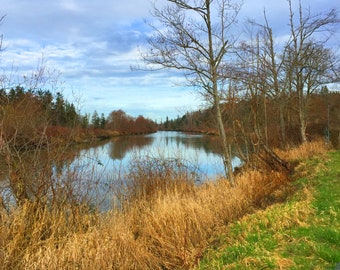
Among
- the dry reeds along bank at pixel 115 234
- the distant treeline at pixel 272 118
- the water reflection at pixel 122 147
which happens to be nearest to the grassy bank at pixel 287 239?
the dry reeds along bank at pixel 115 234

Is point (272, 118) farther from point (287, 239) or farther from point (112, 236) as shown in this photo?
point (112, 236)

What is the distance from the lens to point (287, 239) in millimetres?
4207

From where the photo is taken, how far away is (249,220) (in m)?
5.31

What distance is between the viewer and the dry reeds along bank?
14.4 feet

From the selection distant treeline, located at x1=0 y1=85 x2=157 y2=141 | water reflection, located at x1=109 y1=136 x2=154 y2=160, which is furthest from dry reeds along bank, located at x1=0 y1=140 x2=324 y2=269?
water reflection, located at x1=109 y1=136 x2=154 y2=160

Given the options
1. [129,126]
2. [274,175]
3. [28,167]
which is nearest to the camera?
[28,167]

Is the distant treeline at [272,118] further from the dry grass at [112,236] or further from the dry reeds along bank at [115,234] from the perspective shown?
the dry grass at [112,236]

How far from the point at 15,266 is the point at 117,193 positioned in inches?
120

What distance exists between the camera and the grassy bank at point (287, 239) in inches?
138

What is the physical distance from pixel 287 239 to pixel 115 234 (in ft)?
8.23

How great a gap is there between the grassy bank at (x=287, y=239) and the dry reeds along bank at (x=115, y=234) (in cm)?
52

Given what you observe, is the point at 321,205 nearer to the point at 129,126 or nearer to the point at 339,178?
the point at 339,178

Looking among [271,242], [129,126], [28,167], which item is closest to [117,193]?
[28,167]

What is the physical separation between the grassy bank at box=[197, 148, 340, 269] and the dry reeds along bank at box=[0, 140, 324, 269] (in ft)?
1.70
